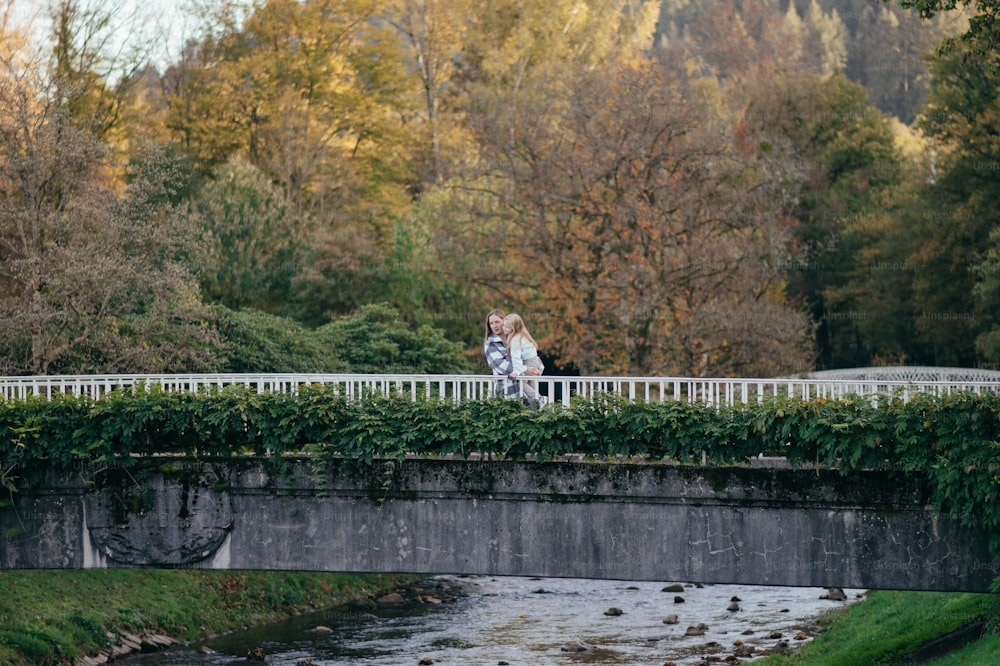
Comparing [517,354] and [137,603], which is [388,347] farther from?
[517,354]

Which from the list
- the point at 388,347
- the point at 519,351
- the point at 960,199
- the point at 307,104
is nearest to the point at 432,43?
the point at 307,104

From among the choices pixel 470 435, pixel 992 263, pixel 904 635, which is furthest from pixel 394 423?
pixel 992 263

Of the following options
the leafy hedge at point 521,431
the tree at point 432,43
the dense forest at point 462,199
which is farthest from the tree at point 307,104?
the leafy hedge at point 521,431

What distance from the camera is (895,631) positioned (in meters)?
23.6

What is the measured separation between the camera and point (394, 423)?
18703mm

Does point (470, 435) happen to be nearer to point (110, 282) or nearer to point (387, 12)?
point (110, 282)

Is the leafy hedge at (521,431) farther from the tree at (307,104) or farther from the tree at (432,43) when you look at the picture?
the tree at (432,43)

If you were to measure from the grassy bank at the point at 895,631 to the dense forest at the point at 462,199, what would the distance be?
9.37 m

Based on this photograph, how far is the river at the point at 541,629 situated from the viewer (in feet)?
83.3

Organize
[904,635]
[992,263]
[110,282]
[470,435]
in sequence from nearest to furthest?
[470,435] < [904,635] < [110,282] < [992,263]

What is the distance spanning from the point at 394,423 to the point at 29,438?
18.4 ft

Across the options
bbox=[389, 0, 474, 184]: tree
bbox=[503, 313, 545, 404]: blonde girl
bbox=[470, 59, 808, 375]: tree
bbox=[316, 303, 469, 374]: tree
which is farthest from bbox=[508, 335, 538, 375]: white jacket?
bbox=[389, 0, 474, 184]: tree

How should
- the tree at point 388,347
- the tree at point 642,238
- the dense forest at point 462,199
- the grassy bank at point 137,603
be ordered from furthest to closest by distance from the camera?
1. the tree at point 388,347
2. the tree at point 642,238
3. the dense forest at point 462,199
4. the grassy bank at point 137,603

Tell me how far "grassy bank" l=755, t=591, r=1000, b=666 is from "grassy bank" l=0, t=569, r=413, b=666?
42.0ft
